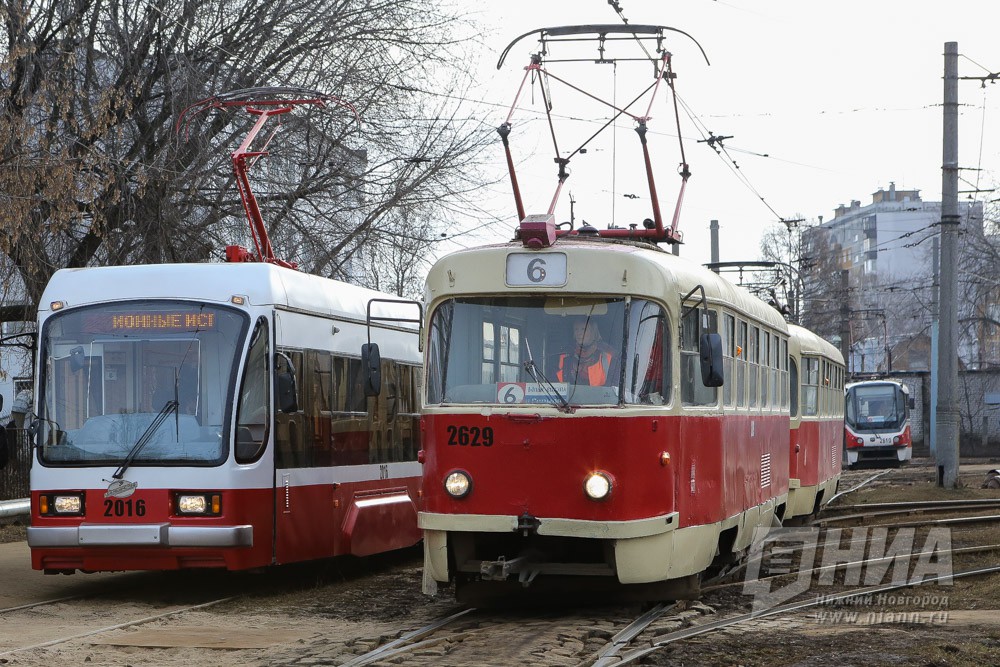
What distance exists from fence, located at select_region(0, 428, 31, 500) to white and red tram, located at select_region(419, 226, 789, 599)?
12305 millimetres

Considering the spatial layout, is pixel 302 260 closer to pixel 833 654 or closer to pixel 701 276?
pixel 701 276

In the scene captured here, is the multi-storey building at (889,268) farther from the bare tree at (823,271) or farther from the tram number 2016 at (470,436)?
the tram number 2016 at (470,436)

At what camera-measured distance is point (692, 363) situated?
36.7ft

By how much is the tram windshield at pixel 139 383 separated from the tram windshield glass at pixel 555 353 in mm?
2270

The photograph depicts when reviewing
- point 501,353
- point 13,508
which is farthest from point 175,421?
point 13,508

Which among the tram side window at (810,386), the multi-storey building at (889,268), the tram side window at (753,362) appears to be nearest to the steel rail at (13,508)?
the tram side window at (753,362)

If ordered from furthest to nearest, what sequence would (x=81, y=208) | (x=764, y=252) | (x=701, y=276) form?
(x=764, y=252)
(x=81, y=208)
(x=701, y=276)

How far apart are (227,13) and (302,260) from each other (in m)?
4.14

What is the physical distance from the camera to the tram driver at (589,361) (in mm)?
10398

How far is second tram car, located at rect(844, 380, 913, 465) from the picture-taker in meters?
44.1

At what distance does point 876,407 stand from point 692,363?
115 ft

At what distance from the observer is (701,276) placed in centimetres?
1180

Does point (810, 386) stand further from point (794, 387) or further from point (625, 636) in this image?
point (625, 636)

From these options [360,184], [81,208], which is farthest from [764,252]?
[81,208]
